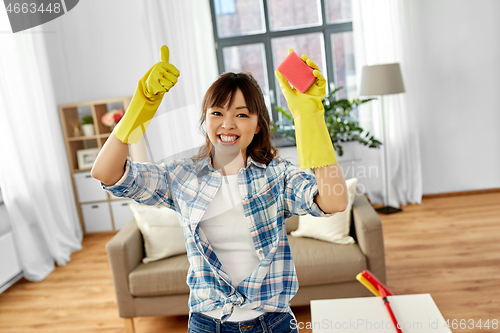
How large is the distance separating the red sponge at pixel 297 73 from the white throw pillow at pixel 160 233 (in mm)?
1484

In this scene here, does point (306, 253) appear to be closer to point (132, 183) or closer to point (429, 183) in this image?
point (132, 183)

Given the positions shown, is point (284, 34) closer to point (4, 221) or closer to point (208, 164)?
point (4, 221)

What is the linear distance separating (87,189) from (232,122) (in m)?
3.23

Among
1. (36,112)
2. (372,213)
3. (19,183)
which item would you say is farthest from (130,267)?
(36,112)

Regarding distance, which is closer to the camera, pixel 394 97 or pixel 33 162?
pixel 33 162

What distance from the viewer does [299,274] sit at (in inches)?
76.5

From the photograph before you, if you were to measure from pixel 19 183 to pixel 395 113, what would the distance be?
307cm

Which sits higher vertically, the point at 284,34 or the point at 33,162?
the point at 284,34

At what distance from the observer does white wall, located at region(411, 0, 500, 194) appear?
359 cm

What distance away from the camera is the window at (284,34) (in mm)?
3867

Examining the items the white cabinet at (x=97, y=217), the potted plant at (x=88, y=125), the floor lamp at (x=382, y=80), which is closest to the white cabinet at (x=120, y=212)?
the white cabinet at (x=97, y=217)

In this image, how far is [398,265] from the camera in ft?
8.19

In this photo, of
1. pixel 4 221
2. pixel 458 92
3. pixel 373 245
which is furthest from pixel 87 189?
pixel 458 92

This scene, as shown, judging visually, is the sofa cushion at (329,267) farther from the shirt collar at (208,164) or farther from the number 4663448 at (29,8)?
the number 4663448 at (29,8)
